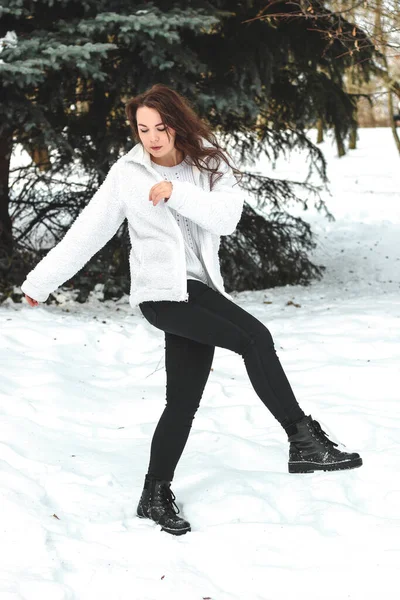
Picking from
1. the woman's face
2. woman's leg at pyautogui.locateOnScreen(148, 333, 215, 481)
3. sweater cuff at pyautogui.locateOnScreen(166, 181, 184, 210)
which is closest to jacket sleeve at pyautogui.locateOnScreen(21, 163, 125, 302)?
the woman's face

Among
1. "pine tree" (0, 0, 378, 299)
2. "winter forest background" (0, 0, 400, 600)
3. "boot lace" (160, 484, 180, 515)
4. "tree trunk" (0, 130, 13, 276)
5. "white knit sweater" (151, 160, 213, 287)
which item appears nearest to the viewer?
"winter forest background" (0, 0, 400, 600)

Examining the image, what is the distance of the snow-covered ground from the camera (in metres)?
2.62

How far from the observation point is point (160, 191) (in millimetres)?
2619

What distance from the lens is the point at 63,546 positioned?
277cm

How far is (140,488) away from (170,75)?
13.0ft

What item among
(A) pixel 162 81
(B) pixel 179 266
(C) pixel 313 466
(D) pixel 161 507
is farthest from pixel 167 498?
(A) pixel 162 81

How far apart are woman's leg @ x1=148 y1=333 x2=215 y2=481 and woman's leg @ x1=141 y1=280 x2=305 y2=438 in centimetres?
4

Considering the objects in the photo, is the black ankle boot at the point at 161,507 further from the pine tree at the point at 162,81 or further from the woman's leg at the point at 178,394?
the pine tree at the point at 162,81

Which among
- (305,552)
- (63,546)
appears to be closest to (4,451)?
(63,546)

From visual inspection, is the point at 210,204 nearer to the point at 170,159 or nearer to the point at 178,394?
the point at 170,159

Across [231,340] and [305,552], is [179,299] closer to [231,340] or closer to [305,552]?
[231,340]

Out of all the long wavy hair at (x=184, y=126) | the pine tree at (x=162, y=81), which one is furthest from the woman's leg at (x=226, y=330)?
the pine tree at (x=162, y=81)

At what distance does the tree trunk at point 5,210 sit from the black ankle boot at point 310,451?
4758mm

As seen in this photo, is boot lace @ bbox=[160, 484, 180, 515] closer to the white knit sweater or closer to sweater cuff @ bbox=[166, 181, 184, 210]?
the white knit sweater
